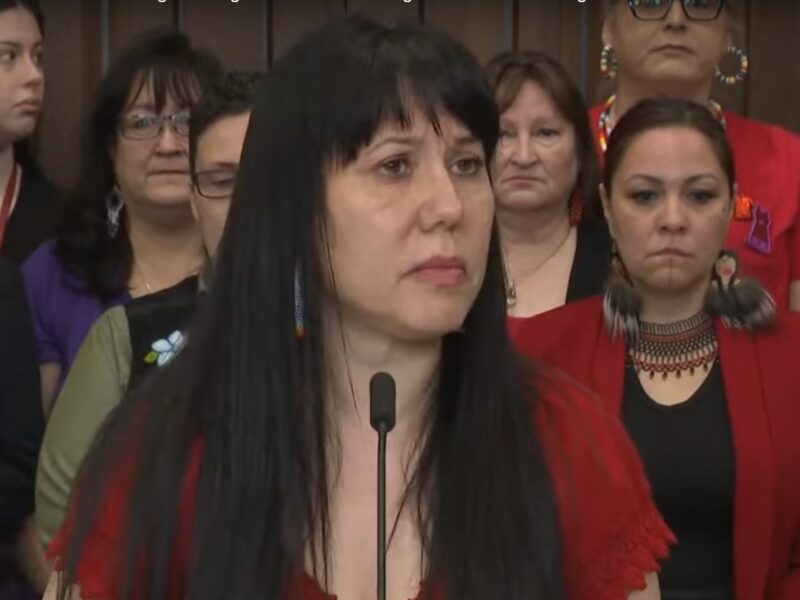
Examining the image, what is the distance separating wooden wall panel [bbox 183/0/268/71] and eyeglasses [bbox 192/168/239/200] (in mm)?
1020

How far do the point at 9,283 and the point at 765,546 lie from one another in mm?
1028

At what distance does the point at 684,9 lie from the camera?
2.60m

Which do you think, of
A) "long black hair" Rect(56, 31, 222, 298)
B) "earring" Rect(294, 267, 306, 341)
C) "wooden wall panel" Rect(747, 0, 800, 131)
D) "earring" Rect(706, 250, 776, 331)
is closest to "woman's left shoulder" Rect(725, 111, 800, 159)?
"earring" Rect(706, 250, 776, 331)

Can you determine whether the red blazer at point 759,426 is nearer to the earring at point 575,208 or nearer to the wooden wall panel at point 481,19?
the earring at point 575,208

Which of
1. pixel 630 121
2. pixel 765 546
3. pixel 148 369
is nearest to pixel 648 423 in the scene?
pixel 765 546

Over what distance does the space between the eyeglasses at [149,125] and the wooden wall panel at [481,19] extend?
0.80 metres

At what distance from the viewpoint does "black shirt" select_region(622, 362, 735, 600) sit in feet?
6.87

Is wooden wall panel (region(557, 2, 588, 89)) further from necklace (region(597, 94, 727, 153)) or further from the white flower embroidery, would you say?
the white flower embroidery

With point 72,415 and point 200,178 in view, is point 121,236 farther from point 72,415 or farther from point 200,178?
point 72,415

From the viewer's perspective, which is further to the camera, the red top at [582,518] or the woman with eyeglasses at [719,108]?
the woman with eyeglasses at [719,108]

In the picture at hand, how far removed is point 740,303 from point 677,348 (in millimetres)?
101

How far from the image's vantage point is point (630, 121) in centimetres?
236

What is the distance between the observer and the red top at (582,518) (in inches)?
Answer: 56.1

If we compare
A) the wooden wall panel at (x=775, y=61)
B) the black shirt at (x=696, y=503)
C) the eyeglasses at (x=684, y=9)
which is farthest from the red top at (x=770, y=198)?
the wooden wall panel at (x=775, y=61)
